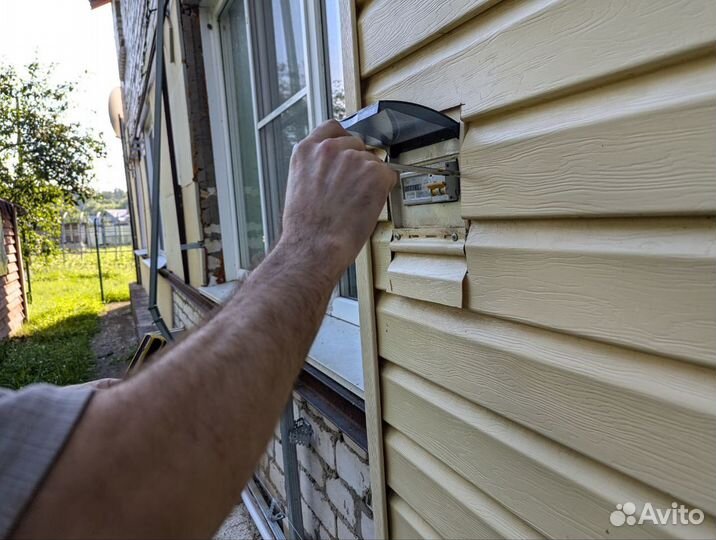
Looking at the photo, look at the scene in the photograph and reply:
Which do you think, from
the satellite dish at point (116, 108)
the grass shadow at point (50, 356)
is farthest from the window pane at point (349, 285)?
the satellite dish at point (116, 108)

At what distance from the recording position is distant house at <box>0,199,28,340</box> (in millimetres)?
7306

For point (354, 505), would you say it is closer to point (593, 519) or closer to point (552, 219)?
point (593, 519)

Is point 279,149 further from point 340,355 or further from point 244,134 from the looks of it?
point 340,355

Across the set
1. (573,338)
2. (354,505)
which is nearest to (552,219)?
(573,338)

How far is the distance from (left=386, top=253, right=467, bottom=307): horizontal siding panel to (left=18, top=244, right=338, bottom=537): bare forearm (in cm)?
43

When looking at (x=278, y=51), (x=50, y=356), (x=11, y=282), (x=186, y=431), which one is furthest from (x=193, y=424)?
(x=11, y=282)

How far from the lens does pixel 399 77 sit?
1.06 meters

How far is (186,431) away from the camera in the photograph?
0.48 metres

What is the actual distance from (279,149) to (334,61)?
70cm

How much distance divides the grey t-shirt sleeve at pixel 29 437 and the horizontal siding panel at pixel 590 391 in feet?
2.19

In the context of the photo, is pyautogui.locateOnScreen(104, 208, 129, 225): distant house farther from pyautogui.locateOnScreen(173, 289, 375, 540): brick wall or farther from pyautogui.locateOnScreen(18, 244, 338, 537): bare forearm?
pyautogui.locateOnScreen(18, 244, 338, 537): bare forearm

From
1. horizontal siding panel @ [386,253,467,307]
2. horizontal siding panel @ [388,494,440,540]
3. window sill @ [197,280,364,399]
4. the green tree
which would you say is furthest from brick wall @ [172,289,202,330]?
horizontal siding panel @ [386,253,467,307]

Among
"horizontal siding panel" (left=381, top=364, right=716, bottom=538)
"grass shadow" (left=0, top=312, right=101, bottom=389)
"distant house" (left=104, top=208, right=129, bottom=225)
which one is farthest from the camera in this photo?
"distant house" (left=104, top=208, right=129, bottom=225)

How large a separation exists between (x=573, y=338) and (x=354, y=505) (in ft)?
3.91
